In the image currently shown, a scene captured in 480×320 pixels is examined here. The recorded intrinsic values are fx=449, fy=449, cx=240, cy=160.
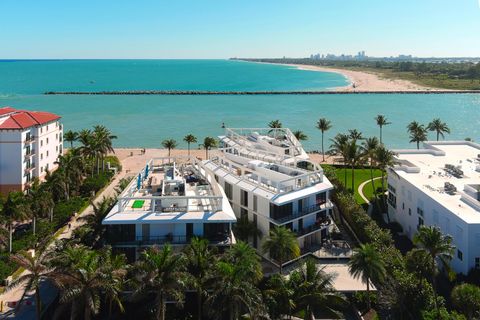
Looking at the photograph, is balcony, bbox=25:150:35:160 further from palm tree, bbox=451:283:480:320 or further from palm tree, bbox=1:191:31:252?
palm tree, bbox=451:283:480:320

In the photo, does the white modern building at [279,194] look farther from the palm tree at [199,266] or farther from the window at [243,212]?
the palm tree at [199,266]

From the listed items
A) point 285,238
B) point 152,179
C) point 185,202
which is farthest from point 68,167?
point 285,238

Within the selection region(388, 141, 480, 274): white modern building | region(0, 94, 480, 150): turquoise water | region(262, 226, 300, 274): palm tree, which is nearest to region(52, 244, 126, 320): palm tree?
region(262, 226, 300, 274): palm tree

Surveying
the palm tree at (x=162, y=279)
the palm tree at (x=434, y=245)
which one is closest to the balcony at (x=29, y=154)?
the palm tree at (x=162, y=279)

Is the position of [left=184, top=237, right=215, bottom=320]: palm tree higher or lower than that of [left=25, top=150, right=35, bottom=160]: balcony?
lower

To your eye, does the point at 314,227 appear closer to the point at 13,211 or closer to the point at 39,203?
the point at 39,203

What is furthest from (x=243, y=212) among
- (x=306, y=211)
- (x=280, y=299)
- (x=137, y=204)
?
(x=280, y=299)
